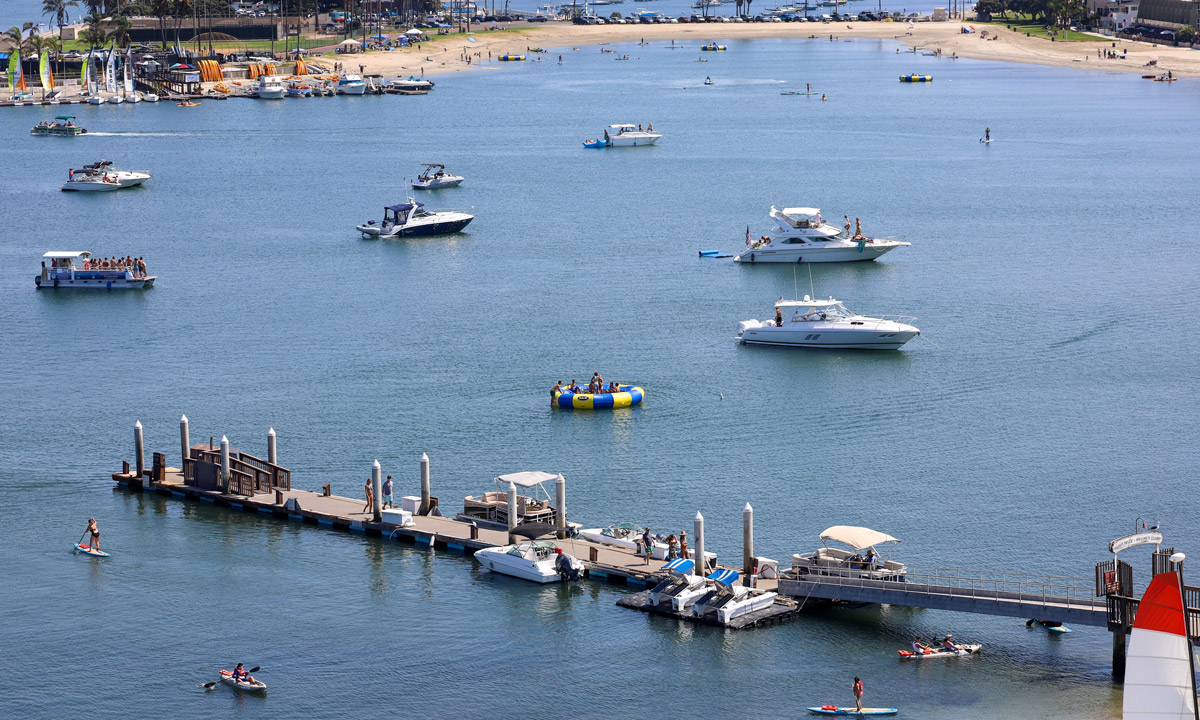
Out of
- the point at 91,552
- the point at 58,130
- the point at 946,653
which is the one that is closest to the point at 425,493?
the point at 91,552

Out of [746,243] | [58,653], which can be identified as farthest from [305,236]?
[58,653]

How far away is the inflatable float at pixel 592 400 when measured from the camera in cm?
7731

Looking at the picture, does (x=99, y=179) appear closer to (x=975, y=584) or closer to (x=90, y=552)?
(x=90, y=552)

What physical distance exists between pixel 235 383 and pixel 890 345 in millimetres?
38127

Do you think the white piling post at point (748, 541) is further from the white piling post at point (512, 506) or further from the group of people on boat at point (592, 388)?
the group of people on boat at point (592, 388)

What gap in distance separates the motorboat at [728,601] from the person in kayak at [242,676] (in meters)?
15.1

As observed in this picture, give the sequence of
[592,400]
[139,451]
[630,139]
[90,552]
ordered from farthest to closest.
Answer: [630,139]
[592,400]
[139,451]
[90,552]

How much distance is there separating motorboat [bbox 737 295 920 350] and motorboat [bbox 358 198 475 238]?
43.0 m

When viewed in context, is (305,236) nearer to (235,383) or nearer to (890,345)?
(235,383)

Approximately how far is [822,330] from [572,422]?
21.4 m

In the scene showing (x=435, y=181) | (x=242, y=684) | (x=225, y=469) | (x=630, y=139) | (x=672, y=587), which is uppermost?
(x=630, y=139)

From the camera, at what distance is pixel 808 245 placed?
114500 mm

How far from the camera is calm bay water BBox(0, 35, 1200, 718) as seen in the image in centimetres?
4991

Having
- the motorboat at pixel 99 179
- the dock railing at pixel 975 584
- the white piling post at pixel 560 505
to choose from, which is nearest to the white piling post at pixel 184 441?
the white piling post at pixel 560 505
